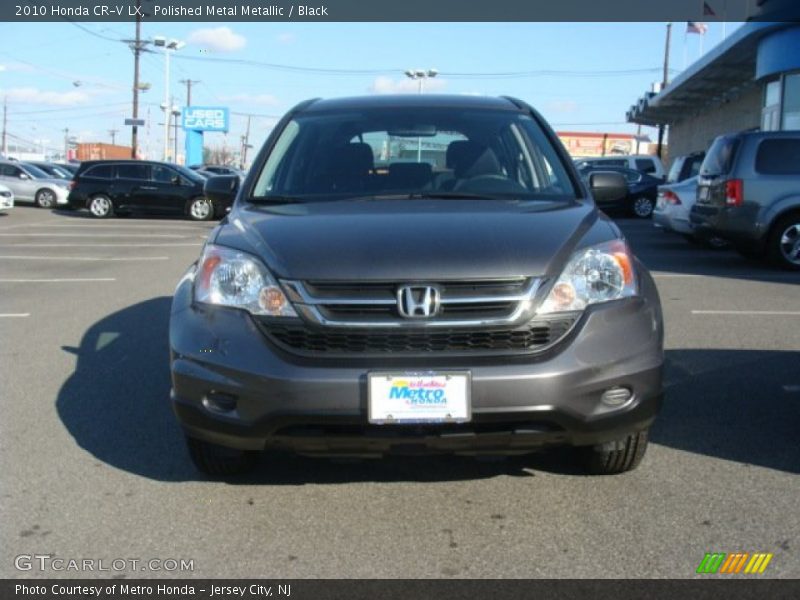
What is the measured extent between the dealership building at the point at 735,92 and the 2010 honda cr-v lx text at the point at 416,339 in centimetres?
2175

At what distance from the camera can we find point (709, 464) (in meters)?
4.14

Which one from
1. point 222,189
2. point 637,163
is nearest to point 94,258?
point 222,189

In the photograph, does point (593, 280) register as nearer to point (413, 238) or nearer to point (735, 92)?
point (413, 238)

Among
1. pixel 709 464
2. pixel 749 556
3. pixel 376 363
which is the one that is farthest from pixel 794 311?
pixel 376 363

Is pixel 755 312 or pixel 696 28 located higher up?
pixel 696 28

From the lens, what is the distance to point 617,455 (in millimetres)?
3822

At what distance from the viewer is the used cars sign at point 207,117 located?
175ft

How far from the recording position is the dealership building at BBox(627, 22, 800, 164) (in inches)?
907

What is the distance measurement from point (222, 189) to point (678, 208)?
36.7ft

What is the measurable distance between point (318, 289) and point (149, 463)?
1438 mm

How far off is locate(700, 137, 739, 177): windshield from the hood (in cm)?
869

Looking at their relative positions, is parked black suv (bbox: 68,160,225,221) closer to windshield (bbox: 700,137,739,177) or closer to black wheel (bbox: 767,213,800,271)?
windshield (bbox: 700,137,739,177)
